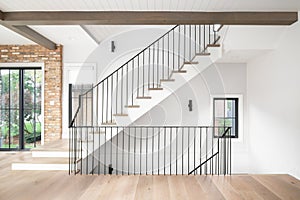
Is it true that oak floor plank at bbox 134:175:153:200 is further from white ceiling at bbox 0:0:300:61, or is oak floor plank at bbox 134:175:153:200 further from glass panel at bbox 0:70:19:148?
glass panel at bbox 0:70:19:148

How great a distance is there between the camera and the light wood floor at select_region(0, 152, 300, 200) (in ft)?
12.6

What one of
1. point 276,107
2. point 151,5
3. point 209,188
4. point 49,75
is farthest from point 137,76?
point 209,188

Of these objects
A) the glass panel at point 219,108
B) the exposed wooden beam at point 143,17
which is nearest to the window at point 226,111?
the glass panel at point 219,108

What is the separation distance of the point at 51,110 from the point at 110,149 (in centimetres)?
184

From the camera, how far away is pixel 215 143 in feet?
24.6

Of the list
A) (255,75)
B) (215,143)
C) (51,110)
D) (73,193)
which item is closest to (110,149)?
(51,110)

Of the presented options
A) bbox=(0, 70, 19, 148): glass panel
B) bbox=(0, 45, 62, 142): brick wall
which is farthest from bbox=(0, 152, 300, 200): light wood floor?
bbox=(0, 70, 19, 148): glass panel

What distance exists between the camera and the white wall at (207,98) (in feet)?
24.6

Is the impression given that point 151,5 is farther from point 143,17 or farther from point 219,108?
point 219,108

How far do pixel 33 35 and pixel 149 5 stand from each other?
2913mm

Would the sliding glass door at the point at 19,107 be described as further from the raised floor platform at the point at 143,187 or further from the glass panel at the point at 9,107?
the raised floor platform at the point at 143,187

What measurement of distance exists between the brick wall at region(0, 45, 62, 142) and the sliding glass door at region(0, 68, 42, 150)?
0.32m

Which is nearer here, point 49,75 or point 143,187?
point 143,187

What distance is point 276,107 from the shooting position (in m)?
5.70
